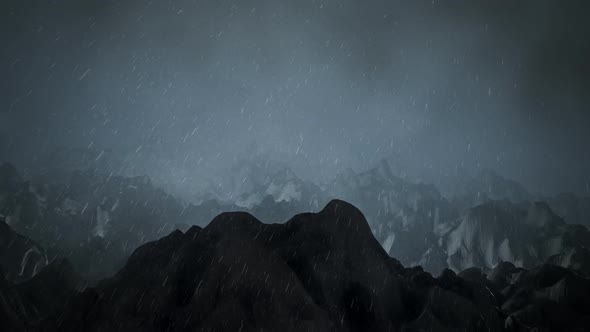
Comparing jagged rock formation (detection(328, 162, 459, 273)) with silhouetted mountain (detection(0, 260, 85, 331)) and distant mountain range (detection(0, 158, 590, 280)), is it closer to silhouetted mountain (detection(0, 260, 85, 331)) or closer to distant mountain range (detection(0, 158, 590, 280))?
distant mountain range (detection(0, 158, 590, 280))

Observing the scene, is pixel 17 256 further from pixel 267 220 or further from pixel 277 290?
pixel 267 220

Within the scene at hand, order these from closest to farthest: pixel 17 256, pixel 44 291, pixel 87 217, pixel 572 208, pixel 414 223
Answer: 1. pixel 44 291
2. pixel 17 256
3. pixel 87 217
4. pixel 414 223
5. pixel 572 208

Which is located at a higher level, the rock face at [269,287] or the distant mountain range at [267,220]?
the rock face at [269,287]

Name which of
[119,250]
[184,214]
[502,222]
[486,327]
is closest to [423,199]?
[502,222]

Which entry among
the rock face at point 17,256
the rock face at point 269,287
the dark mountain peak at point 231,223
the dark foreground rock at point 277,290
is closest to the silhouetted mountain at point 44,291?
the dark foreground rock at point 277,290

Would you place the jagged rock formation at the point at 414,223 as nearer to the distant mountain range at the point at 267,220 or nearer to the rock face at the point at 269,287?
the distant mountain range at the point at 267,220

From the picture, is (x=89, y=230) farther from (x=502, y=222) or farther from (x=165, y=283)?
(x=502, y=222)

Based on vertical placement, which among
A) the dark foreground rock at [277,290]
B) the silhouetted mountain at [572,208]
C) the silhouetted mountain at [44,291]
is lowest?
the silhouetted mountain at [572,208]

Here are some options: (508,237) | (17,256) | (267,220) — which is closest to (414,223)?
(508,237)

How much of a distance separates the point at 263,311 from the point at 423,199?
561ft

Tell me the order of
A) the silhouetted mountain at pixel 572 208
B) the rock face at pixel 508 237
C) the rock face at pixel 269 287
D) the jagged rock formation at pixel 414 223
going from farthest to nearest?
the silhouetted mountain at pixel 572 208 < the jagged rock formation at pixel 414 223 < the rock face at pixel 508 237 < the rock face at pixel 269 287

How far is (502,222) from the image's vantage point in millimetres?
103875

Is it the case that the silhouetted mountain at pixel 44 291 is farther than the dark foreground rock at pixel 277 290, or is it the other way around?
the silhouetted mountain at pixel 44 291

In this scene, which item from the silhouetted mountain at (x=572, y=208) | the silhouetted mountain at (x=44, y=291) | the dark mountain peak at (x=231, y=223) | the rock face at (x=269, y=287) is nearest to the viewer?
the rock face at (x=269, y=287)
